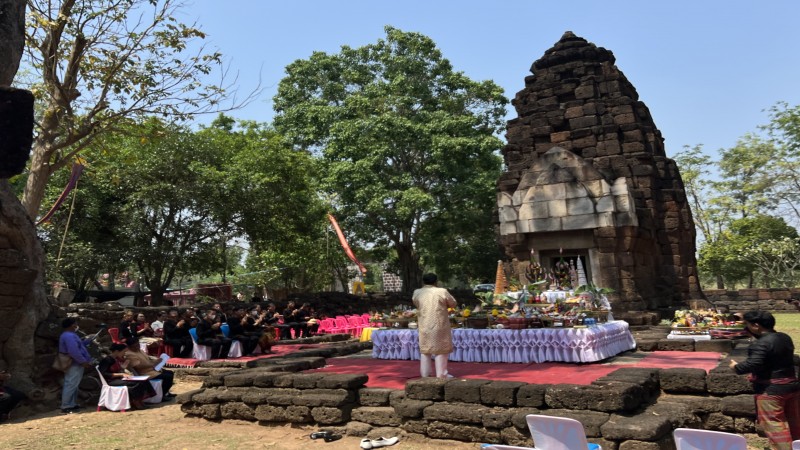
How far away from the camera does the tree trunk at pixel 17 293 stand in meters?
8.64

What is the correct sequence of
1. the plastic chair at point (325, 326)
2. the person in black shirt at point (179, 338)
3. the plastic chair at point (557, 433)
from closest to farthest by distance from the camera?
the plastic chair at point (557, 433), the person in black shirt at point (179, 338), the plastic chair at point (325, 326)

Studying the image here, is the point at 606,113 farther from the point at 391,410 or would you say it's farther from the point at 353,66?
the point at 353,66

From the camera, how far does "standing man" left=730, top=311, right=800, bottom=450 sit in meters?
4.54

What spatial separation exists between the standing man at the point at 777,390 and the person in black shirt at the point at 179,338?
35.3 ft

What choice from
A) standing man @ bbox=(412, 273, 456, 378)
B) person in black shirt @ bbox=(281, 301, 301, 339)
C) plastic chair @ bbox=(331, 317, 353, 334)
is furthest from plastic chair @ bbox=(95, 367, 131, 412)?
plastic chair @ bbox=(331, 317, 353, 334)

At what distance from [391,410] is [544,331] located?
351cm

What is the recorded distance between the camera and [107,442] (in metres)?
6.46

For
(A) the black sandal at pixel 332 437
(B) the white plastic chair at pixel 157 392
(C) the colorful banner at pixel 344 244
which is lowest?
(A) the black sandal at pixel 332 437

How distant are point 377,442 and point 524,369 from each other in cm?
328

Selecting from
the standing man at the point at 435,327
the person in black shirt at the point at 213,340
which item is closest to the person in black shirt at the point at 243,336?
the person in black shirt at the point at 213,340

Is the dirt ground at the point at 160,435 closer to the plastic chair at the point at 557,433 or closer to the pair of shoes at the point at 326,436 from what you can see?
the pair of shoes at the point at 326,436

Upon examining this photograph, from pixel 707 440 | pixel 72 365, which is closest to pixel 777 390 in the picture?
pixel 707 440

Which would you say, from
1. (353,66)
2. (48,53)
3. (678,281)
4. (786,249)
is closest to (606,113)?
(678,281)

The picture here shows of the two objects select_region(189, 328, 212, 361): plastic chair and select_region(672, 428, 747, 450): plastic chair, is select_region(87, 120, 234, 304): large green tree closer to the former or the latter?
select_region(189, 328, 212, 361): plastic chair
